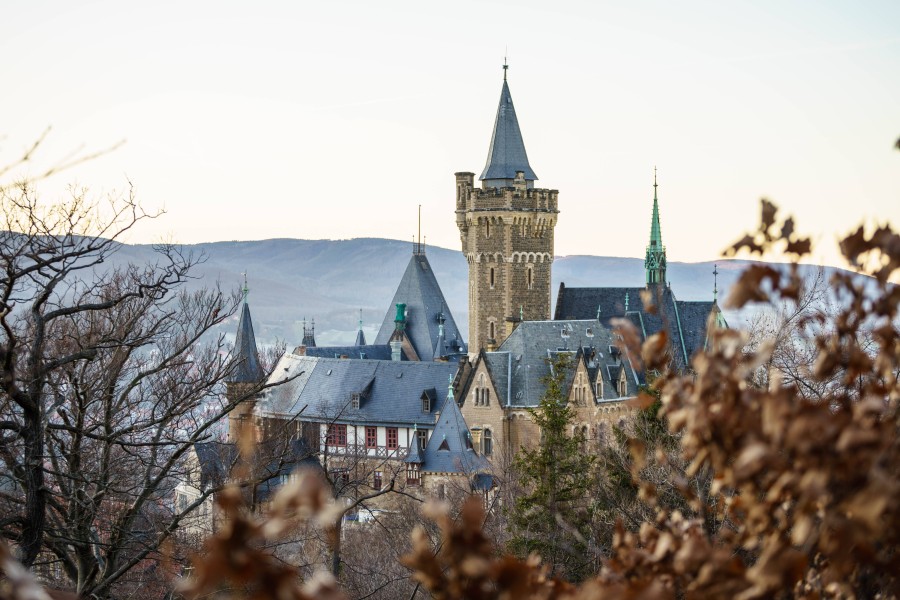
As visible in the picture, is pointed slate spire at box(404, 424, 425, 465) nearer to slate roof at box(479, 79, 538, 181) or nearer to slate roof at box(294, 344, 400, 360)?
slate roof at box(479, 79, 538, 181)

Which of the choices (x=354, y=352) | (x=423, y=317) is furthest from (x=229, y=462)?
(x=423, y=317)

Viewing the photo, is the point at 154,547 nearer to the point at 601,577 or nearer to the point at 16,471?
the point at 16,471

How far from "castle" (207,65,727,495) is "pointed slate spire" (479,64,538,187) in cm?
7

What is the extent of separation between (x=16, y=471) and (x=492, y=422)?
39005mm

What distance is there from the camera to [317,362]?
185ft

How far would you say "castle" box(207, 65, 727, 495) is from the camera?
46188mm

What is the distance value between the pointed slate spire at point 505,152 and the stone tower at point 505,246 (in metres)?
0.06

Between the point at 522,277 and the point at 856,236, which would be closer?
the point at 856,236

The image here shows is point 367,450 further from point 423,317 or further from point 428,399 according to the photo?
point 423,317

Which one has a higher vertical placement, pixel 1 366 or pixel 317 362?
pixel 1 366

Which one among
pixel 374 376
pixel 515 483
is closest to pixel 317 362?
pixel 374 376

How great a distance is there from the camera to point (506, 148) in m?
60.8

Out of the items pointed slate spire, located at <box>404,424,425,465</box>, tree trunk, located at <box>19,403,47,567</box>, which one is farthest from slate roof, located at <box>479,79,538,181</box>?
tree trunk, located at <box>19,403,47,567</box>

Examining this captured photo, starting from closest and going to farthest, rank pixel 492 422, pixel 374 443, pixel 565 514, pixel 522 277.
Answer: pixel 565 514 < pixel 492 422 < pixel 374 443 < pixel 522 277
